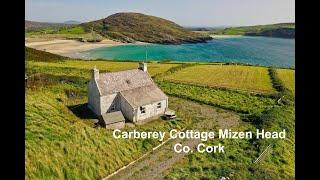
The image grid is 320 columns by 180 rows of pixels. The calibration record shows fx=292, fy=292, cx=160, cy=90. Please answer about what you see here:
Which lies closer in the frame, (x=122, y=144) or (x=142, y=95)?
(x=122, y=144)

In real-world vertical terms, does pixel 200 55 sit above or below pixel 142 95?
above

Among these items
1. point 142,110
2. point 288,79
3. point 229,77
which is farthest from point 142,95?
point 288,79

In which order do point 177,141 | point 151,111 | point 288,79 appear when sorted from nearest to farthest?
point 177,141 → point 151,111 → point 288,79

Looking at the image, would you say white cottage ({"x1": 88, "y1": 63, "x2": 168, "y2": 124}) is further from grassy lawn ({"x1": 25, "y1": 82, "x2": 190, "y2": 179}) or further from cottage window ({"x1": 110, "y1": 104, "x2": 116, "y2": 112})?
grassy lawn ({"x1": 25, "y1": 82, "x2": 190, "y2": 179})

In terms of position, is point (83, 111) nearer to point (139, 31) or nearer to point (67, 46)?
point (67, 46)

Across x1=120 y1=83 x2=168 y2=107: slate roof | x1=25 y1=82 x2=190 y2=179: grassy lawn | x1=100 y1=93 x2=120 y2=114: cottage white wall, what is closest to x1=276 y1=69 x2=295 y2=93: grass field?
x1=120 y1=83 x2=168 y2=107: slate roof
